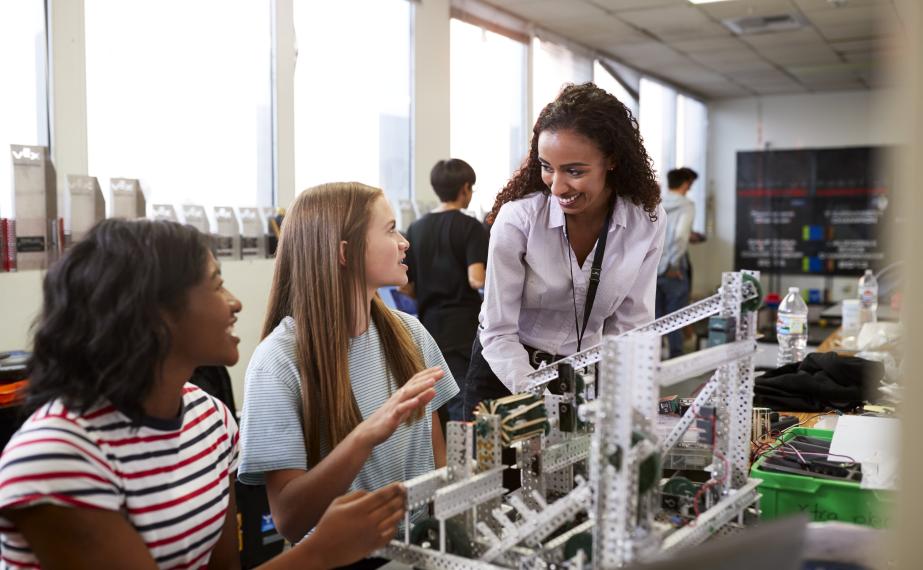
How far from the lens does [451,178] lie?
12.5 ft

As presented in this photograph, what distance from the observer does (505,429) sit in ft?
4.28

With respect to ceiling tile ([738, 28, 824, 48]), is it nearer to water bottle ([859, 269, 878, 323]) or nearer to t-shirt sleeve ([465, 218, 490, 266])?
water bottle ([859, 269, 878, 323])

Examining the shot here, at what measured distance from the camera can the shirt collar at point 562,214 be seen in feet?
6.91

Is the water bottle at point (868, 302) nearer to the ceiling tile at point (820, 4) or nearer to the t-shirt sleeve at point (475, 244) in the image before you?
the t-shirt sleeve at point (475, 244)

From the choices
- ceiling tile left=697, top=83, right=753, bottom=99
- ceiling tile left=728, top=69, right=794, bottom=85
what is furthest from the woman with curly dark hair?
ceiling tile left=697, top=83, right=753, bottom=99

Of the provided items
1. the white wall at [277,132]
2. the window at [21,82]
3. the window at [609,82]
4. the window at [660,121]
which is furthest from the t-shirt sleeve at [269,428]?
the window at [660,121]

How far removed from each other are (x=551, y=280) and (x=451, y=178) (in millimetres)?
1790

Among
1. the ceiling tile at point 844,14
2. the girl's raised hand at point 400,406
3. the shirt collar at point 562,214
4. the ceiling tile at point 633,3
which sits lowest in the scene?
the girl's raised hand at point 400,406

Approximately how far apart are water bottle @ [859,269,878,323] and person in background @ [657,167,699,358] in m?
3.06

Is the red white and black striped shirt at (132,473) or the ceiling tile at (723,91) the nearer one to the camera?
the red white and black striped shirt at (132,473)

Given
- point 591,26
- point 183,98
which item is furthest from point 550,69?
point 183,98

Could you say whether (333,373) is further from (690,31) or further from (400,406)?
(690,31)

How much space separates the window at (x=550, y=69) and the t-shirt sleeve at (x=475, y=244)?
119 inches

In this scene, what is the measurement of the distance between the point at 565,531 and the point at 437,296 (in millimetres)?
2511
